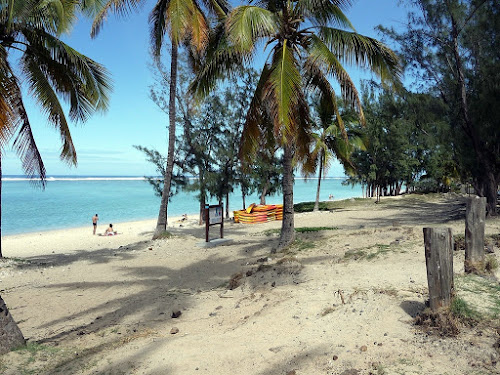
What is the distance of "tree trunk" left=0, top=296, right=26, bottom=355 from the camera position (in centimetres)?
490

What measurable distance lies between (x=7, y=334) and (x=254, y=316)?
11.1 feet

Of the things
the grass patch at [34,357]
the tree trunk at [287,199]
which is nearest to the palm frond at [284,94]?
the tree trunk at [287,199]

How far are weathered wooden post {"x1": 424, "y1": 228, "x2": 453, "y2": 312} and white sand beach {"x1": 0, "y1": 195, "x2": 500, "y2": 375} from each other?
1.23 ft

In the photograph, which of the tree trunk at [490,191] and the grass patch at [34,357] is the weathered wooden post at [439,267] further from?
the tree trunk at [490,191]

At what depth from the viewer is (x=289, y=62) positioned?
838 centimetres

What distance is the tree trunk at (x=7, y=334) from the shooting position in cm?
490

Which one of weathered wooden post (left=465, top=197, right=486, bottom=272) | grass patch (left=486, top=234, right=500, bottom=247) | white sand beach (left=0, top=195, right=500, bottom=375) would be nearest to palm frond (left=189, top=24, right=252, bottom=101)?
white sand beach (left=0, top=195, right=500, bottom=375)

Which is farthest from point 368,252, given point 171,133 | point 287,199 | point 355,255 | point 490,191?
point 171,133

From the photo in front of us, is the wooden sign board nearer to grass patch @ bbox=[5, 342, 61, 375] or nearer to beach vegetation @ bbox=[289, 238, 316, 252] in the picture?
beach vegetation @ bbox=[289, 238, 316, 252]

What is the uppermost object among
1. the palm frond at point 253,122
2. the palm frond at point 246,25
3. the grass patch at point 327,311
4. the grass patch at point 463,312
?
the palm frond at point 246,25

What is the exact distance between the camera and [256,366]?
155 inches

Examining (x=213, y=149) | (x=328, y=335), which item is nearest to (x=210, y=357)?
(x=328, y=335)

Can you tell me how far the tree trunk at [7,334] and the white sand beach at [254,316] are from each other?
0.55ft

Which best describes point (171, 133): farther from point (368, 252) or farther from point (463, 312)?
point (463, 312)
